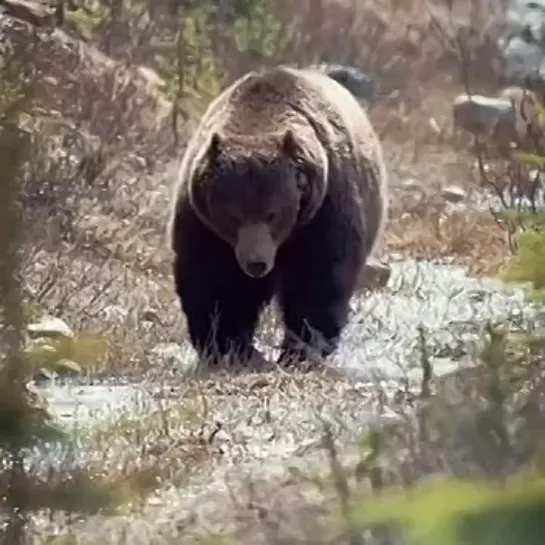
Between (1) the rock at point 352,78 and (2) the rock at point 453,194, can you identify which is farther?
(1) the rock at point 352,78

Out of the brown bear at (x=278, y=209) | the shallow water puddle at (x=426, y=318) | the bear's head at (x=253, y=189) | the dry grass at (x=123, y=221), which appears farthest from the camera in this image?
the bear's head at (x=253, y=189)

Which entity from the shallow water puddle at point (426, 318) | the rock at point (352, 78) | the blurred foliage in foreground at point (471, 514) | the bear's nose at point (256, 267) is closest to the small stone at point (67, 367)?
the shallow water puddle at point (426, 318)

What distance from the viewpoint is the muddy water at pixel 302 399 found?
1.11m

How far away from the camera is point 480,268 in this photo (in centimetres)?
131

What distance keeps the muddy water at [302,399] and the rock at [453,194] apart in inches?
3.2

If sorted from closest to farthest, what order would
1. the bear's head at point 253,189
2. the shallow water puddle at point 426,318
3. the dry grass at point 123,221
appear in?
the shallow water puddle at point 426,318
the dry grass at point 123,221
the bear's head at point 253,189

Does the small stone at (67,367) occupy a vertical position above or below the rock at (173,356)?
above

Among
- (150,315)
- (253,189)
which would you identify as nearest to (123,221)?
(150,315)

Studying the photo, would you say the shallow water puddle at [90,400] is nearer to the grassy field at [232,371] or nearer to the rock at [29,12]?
the grassy field at [232,371]

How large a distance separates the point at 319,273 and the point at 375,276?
13.1 inches

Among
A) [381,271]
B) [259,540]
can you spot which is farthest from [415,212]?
[259,540]

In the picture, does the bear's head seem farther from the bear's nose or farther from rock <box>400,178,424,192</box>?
rock <box>400,178,424,192</box>

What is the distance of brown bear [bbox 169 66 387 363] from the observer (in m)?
1.58

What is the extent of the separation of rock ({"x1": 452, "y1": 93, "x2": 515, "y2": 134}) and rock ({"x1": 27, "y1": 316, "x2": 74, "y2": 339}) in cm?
52
